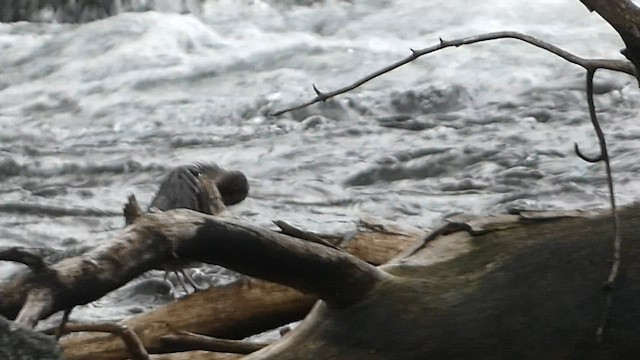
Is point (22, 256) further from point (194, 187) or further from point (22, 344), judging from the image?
point (194, 187)

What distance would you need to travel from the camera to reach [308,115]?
6.74m

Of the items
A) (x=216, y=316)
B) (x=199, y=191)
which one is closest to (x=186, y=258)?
(x=216, y=316)

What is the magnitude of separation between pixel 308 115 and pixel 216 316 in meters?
4.20

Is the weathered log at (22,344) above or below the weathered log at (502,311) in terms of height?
above

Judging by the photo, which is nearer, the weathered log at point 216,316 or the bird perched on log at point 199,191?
the weathered log at point 216,316

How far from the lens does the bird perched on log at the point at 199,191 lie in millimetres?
3014

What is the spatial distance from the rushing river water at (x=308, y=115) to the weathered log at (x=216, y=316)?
102 cm

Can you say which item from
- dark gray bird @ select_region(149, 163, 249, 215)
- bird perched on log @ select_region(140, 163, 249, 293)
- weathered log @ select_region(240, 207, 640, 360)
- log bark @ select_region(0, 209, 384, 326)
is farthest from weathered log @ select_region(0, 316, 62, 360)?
dark gray bird @ select_region(149, 163, 249, 215)

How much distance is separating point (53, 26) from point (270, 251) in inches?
318

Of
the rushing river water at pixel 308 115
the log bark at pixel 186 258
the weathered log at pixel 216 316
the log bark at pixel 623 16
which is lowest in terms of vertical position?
the rushing river water at pixel 308 115

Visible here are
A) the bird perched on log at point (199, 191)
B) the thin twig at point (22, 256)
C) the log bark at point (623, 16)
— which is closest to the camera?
the thin twig at point (22, 256)

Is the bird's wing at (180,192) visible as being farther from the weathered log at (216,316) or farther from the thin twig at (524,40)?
the thin twig at (524,40)

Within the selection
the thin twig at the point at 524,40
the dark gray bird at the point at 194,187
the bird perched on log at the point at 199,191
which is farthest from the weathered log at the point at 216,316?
the thin twig at the point at 524,40

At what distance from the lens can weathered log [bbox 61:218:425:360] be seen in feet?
8.25
